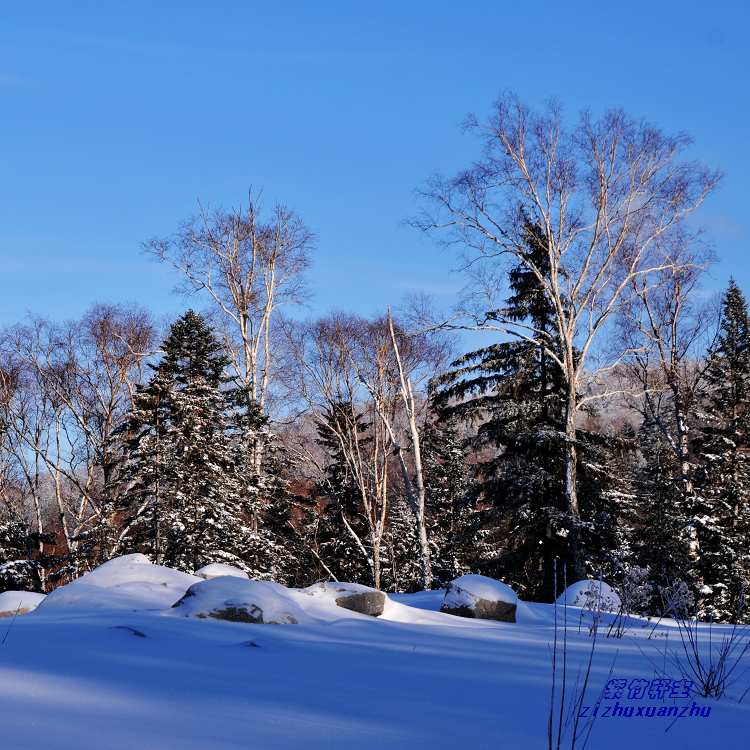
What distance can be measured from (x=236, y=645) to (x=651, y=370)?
18082 millimetres

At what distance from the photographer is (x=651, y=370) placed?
2014 centimetres

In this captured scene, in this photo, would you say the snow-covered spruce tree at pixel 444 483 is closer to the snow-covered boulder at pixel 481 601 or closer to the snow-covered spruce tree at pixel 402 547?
the snow-covered spruce tree at pixel 402 547

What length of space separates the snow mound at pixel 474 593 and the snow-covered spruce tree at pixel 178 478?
10083mm

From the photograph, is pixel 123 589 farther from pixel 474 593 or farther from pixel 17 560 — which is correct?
pixel 17 560

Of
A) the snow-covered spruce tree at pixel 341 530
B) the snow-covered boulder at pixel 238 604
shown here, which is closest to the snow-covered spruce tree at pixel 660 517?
the snow-covered spruce tree at pixel 341 530

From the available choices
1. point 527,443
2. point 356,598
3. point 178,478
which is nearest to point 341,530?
point 178,478

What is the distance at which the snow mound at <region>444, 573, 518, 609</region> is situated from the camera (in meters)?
8.51

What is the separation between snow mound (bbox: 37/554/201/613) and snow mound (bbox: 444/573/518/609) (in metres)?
3.02

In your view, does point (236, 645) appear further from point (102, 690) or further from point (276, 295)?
point (276, 295)

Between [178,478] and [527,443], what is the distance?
8.21m

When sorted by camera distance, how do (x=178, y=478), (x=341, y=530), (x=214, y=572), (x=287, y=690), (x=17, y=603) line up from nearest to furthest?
(x=287, y=690)
(x=17, y=603)
(x=214, y=572)
(x=178, y=478)
(x=341, y=530)

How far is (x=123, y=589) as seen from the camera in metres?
7.38

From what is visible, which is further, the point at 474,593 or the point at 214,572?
the point at 214,572

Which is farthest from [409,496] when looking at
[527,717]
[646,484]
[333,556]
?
[527,717]
